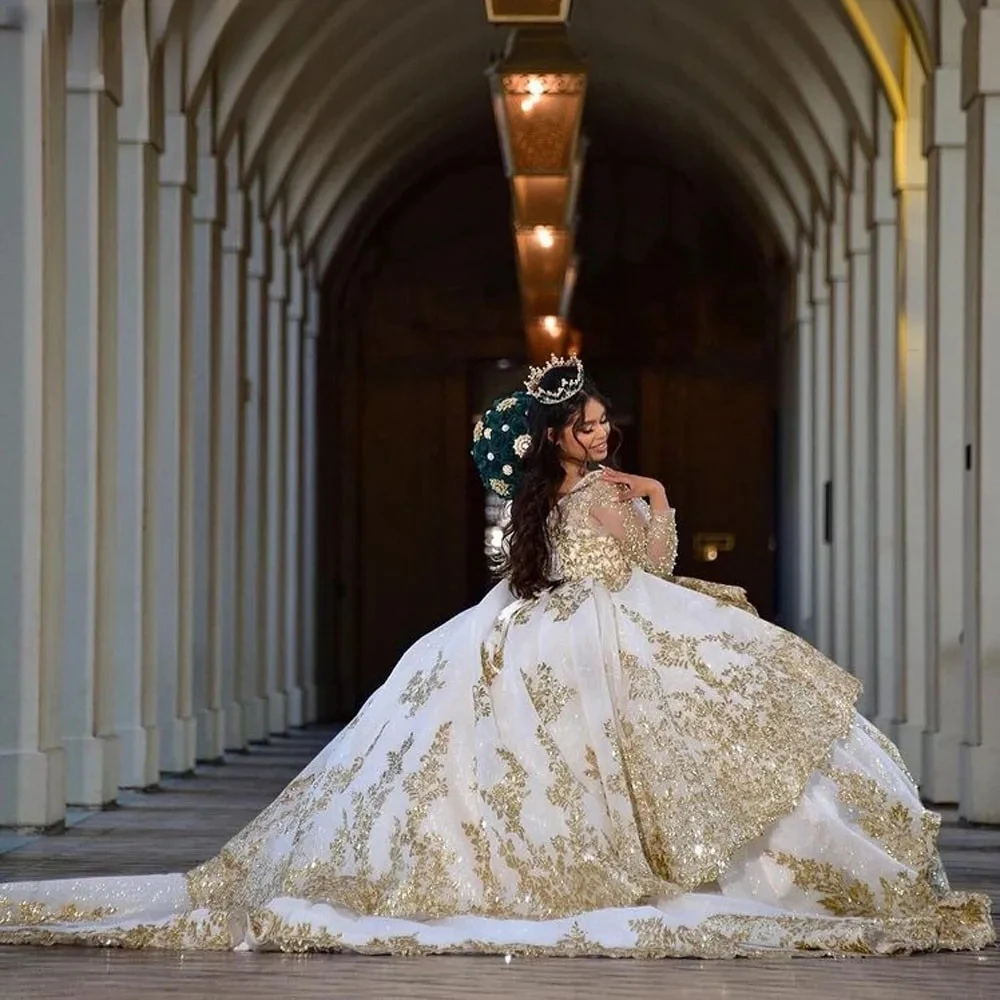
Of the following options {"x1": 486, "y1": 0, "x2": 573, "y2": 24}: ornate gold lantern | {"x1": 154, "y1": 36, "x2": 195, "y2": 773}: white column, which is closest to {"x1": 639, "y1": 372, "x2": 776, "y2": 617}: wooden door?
{"x1": 154, "y1": 36, "x2": 195, "y2": 773}: white column

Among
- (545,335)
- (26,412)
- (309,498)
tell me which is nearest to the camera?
(26,412)

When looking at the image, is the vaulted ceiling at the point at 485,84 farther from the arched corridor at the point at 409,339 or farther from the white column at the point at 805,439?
the white column at the point at 805,439

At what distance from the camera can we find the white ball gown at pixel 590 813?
21.6 feet

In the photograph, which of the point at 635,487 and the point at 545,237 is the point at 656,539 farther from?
the point at 545,237

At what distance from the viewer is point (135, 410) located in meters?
13.7

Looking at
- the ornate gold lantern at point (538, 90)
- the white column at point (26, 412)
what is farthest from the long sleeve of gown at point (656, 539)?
the white column at point (26, 412)

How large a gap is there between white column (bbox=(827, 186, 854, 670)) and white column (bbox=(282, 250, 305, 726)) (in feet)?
16.5

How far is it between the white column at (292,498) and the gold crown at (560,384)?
14.1m

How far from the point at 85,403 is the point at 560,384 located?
5368mm

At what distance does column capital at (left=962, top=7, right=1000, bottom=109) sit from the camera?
458 inches

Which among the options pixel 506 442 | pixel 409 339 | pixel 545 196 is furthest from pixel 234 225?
pixel 506 442

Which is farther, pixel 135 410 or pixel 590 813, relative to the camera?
pixel 135 410

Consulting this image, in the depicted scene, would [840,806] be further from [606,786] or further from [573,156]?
[573,156]

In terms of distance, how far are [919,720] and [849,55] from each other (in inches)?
200
